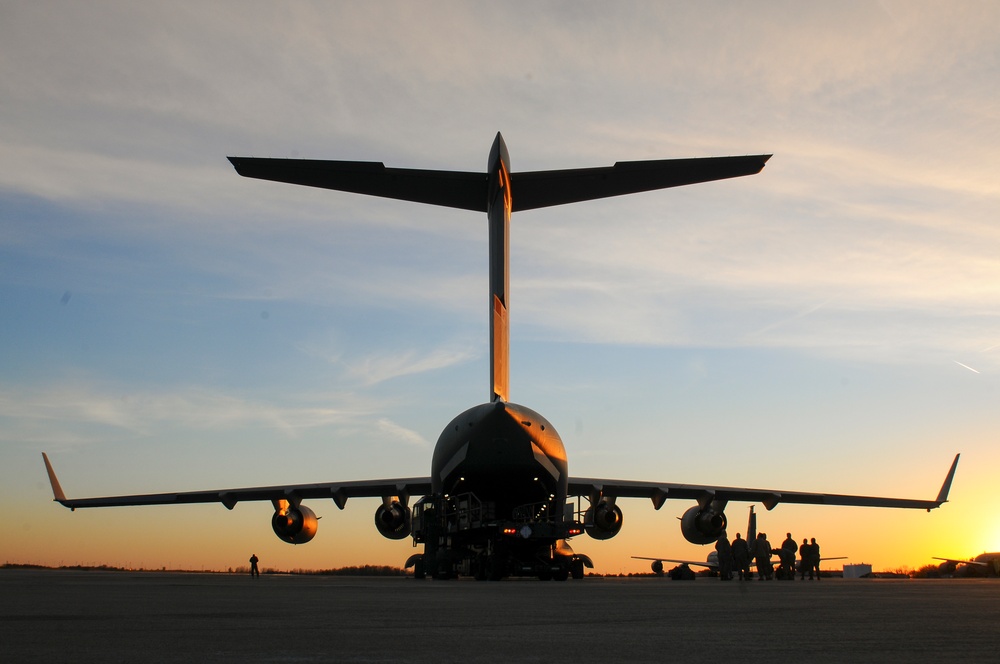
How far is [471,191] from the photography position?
25500 millimetres

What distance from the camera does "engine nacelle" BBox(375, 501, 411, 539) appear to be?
29703 millimetres

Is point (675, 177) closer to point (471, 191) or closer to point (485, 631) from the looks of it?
point (471, 191)

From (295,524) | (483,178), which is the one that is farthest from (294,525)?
(483,178)

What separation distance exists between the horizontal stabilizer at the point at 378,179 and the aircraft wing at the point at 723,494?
9982mm

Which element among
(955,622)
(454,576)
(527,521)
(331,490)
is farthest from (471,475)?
(955,622)

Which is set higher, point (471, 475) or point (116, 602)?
point (471, 475)

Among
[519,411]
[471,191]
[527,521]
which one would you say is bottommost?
[527,521]

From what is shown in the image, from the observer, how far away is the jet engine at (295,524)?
29.3 metres

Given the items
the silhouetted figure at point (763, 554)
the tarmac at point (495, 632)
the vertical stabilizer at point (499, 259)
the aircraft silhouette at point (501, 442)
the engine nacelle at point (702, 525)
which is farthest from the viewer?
the engine nacelle at point (702, 525)

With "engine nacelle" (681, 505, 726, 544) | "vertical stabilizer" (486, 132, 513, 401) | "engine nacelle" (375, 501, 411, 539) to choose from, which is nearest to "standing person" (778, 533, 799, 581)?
"engine nacelle" (681, 505, 726, 544)

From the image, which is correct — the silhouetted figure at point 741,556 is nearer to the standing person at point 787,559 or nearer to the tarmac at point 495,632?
the standing person at point 787,559

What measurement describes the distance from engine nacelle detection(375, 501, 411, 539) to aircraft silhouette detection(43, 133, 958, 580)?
7.93 ft

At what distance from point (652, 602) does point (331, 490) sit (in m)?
22.1

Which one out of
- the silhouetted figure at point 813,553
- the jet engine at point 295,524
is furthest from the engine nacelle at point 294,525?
the silhouetted figure at point 813,553
